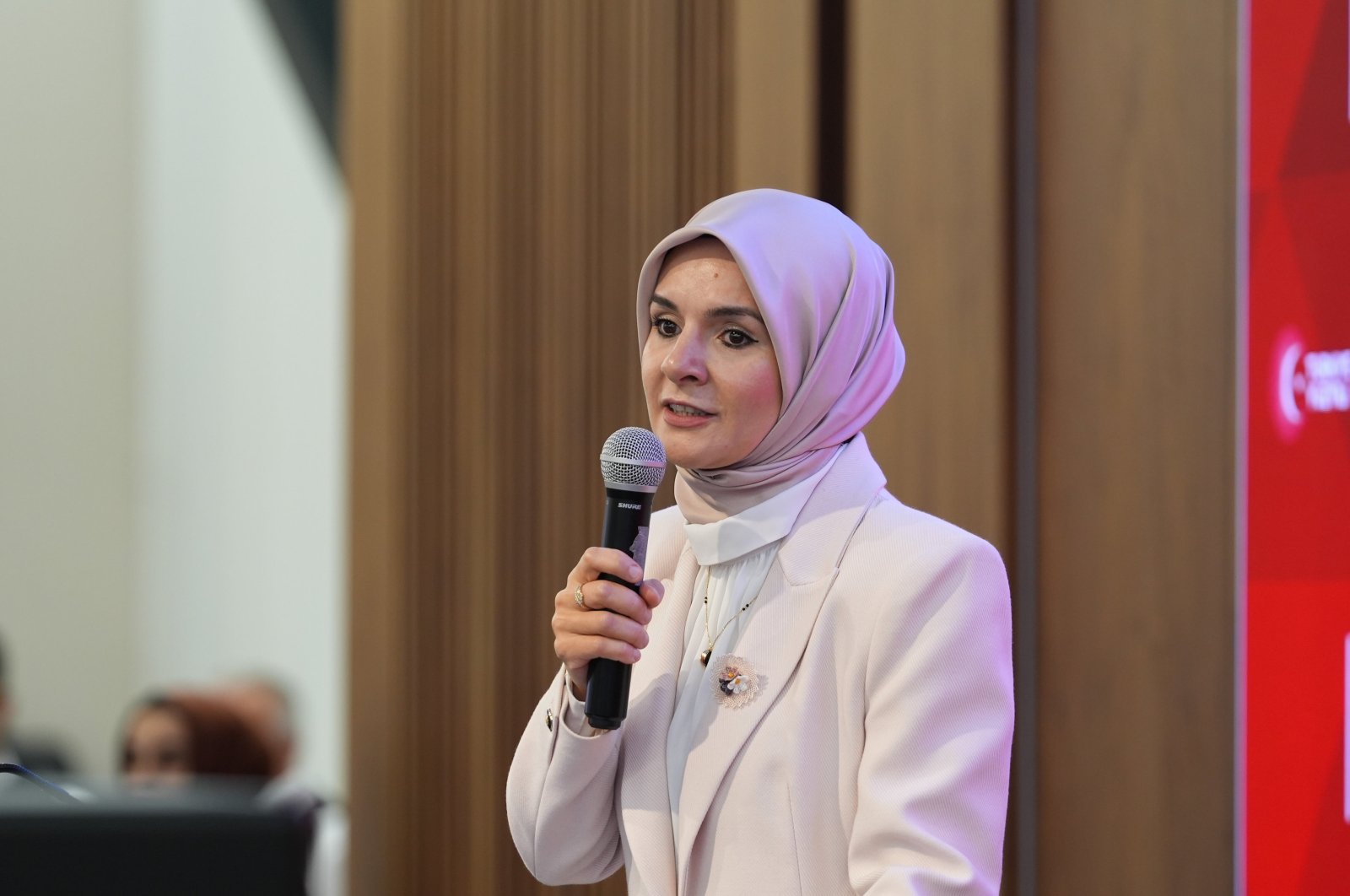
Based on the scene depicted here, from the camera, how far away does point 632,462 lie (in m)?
1.55

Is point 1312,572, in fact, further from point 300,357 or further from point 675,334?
point 300,357

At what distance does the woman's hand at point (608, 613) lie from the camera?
152cm

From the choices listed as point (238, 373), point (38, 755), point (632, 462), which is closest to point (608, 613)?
point (632, 462)

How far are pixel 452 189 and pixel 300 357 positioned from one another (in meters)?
4.86

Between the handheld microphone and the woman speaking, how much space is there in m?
0.02

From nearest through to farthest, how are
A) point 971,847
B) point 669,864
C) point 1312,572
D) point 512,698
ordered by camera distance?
point 971,847 < point 669,864 < point 1312,572 < point 512,698

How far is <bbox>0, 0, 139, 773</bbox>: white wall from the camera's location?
325 inches

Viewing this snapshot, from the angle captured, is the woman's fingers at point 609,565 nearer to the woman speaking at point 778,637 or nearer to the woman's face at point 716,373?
the woman speaking at point 778,637

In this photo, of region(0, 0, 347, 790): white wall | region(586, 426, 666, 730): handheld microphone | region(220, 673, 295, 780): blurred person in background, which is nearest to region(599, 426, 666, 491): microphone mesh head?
region(586, 426, 666, 730): handheld microphone

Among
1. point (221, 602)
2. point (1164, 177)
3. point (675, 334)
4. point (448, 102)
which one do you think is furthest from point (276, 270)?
point (675, 334)

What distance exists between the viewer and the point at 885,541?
5.33 feet

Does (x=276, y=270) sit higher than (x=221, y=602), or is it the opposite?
(x=276, y=270)

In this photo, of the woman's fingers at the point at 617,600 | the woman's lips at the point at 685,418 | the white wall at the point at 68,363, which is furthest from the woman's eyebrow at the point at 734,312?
the white wall at the point at 68,363

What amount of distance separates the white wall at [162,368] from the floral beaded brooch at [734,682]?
6474 millimetres
